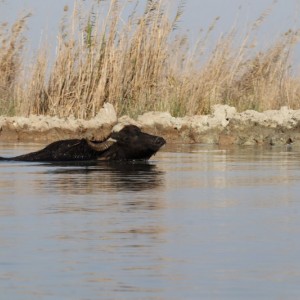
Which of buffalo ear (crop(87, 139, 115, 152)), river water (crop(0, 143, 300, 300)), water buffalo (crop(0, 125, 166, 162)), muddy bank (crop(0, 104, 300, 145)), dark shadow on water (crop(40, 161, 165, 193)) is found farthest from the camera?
muddy bank (crop(0, 104, 300, 145))

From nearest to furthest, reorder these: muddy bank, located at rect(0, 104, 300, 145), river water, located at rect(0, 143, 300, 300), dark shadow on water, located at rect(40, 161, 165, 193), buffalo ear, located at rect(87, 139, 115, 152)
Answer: river water, located at rect(0, 143, 300, 300) → dark shadow on water, located at rect(40, 161, 165, 193) → buffalo ear, located at rect(87, 139, 115, 152) → muddy bank, located at rect(0, 104, 300, 145)

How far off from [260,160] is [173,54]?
796 cm

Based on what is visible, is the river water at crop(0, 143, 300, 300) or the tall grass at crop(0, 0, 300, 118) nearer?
the river water at crop(0, 143, 300, 300)

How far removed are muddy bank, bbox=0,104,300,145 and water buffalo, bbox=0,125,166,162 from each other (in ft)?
21.2

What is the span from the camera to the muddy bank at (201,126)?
2258cm

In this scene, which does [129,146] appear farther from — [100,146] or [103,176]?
[103,176]

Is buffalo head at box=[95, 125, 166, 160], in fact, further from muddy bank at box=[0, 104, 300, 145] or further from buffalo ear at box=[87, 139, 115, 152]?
muddy bank at box=[0, 104, 300, 145]

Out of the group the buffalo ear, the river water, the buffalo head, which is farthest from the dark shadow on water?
the buffalo ear

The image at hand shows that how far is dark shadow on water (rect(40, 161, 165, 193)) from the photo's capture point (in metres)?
11.2

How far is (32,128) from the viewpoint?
2383 cm

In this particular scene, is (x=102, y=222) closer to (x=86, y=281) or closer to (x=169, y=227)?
(x=169, y=227)

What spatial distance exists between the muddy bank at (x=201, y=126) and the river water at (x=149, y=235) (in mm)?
9211

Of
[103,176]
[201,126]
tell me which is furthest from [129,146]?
[201,126]

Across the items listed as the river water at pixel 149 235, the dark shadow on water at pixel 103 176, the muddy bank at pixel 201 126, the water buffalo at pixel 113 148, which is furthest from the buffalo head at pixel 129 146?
the muddy bank at pixel 201 126
